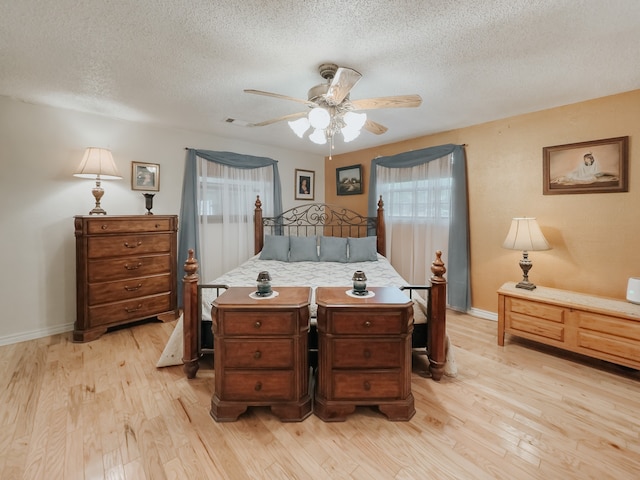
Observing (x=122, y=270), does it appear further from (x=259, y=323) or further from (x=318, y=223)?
(x=318, y=223)

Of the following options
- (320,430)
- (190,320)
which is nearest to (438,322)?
(320,430)

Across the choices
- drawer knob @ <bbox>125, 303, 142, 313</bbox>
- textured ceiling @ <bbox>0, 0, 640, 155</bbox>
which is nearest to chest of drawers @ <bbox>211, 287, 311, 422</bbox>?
textured ceiling @ <bbox>0, 0, 640, 155</bbox>

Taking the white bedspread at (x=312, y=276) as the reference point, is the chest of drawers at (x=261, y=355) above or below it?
below

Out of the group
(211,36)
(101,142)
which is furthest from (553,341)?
(101,142)

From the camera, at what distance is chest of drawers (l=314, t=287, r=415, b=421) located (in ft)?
5.78

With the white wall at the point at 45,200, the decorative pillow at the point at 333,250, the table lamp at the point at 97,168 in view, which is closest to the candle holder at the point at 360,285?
the decorative pillow at the point at 333,250

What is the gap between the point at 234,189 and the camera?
171 inches

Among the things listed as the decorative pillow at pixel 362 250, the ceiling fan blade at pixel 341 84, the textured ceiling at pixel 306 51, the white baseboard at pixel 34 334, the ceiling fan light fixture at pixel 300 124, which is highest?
the textured ceiling at pixel 306 51

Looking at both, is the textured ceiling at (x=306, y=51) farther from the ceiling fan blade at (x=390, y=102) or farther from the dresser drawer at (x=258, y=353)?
the dresser drawer at (x=258, y=353)

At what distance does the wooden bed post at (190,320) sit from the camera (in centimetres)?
223

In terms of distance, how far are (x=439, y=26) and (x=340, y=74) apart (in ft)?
2.11

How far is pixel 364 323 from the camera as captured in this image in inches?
69.3

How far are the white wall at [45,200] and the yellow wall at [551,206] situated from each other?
366 centimetres

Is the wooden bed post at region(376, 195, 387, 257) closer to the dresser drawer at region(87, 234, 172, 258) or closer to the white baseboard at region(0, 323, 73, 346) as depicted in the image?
the dresser drawer at region(87, 234, 172, 258)
